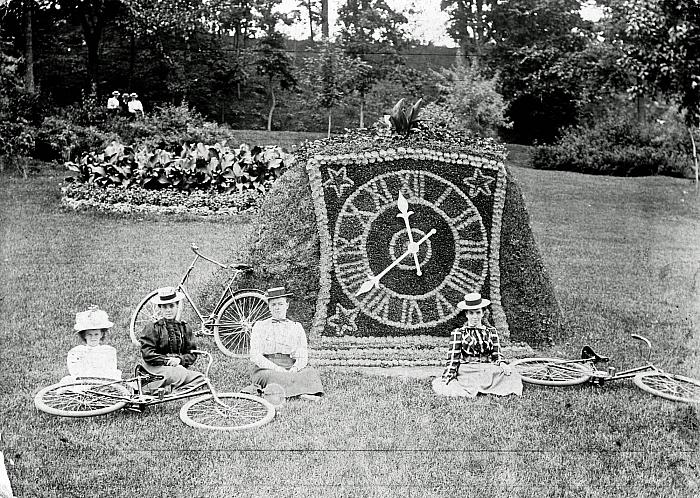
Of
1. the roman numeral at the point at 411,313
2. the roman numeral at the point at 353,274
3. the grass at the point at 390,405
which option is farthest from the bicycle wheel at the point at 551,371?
the roman numeral at the point at 353,274

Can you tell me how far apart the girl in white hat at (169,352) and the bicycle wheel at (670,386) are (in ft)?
11.5

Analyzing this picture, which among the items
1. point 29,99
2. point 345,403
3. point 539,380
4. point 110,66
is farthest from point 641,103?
point 29,99

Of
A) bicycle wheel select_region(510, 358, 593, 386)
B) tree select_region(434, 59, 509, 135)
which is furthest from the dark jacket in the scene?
tree select_region(434, 59, 509, 135)

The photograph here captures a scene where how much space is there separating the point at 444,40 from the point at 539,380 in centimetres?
312

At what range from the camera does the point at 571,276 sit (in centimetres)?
845

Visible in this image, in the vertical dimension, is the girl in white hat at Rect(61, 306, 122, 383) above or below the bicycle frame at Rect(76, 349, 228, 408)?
above

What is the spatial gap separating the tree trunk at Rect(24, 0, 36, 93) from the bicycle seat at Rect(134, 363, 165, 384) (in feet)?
9.16

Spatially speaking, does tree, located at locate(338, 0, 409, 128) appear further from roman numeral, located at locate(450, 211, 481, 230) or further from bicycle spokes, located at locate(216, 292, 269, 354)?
bicycle spokes, located at locate(216, 292, 269, 354)

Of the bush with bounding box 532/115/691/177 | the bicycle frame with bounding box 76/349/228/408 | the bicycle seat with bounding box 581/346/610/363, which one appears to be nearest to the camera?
the bicycle frame with bounding box 76/349/228/408

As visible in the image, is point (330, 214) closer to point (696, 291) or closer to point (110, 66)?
point (110, 66)

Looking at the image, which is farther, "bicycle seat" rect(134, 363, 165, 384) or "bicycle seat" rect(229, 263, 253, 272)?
"bicycle seat" rect(229, 263, 253, 272)

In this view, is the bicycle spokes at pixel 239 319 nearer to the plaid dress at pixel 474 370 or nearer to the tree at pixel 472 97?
the plaid dress at pixel 474 370

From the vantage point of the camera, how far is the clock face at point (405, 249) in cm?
706

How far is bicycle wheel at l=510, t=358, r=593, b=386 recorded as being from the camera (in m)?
6.35
